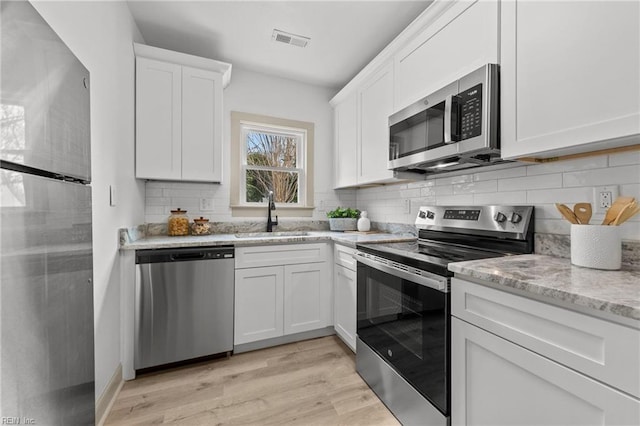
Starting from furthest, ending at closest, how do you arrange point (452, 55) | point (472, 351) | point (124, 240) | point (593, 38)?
point (124, 240) < point (452, 55) < point (472, 351) < point (593, 38)

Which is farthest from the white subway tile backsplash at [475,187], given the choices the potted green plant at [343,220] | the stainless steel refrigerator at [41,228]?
the stainless steel refrigerator at [41,228]

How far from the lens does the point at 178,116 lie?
7.61 feet

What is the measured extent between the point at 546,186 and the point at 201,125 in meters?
2.51

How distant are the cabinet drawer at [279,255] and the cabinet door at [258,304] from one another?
2.2 inches

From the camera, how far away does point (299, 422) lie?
1.49m

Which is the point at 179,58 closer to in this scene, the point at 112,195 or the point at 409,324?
the point at 112,195

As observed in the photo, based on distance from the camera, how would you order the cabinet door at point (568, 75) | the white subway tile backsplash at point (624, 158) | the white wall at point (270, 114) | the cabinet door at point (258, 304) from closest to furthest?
the cabinet door at point (568, 75)
the white subway tile backsplash at point (624, 158)
the cabinet door at point (258, 304)
the white wall at point (270, 114)

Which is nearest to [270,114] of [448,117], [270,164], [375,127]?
[270,164]

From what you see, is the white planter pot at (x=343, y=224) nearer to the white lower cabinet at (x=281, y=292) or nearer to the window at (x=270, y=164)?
the window at (x=270, y=164)

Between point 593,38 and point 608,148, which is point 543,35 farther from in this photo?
point 608,148

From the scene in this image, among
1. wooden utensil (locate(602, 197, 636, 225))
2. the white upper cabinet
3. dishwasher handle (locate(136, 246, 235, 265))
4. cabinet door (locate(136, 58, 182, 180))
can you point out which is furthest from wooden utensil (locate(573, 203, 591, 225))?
cabinet door (locate(136, 58, 182, 180))

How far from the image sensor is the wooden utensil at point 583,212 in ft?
3.89

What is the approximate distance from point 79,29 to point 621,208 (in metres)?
2.48

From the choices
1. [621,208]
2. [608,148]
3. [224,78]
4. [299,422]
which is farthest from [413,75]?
[299,422]
